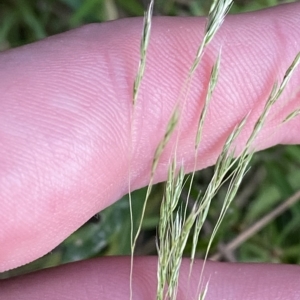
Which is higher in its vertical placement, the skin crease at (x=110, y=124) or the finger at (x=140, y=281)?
the skin crease at (x=110, y=124)

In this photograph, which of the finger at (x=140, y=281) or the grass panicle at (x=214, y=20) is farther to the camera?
the finger at (x=140, y=281)

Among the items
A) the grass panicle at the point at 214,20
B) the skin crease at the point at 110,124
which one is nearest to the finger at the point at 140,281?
the skin crease at the point at 110,124

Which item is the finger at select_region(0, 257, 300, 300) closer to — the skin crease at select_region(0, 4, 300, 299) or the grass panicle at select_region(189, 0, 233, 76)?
the skin crease at select_region(0, 4, 300, 299)

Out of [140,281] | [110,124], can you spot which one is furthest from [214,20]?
[140,281]

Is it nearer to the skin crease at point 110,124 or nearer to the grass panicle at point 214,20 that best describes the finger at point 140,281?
the skin crease at point 110,124

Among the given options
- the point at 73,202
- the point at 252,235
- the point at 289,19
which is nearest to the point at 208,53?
the point at 289,19

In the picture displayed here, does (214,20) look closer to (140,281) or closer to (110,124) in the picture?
(110,124)

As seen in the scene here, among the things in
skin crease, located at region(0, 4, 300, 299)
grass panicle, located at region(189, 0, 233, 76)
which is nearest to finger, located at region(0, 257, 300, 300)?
skin crease, located at region(0, 4, 300, 299)
